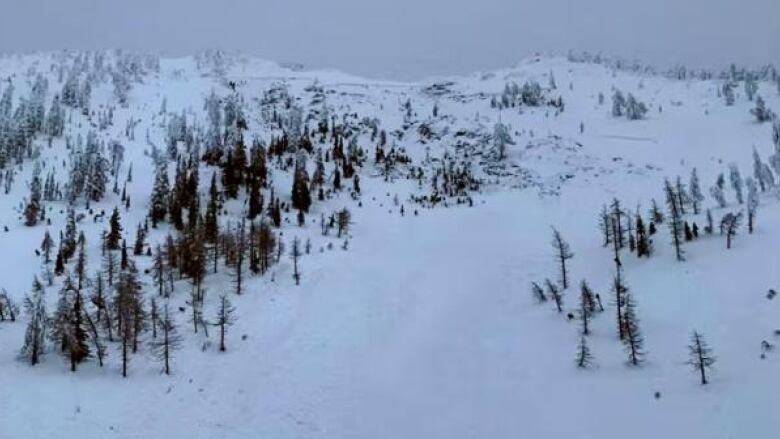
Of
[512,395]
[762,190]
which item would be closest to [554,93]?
[762,190]

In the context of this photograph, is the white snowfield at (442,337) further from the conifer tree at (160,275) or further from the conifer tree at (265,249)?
the conifer tree at (265,249)

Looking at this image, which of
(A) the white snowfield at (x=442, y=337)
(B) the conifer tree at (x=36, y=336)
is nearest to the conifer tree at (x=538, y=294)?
(A) the white snowfield at (x=442, y=337)

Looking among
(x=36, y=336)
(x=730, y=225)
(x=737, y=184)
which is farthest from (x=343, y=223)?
(x=737, y=184)

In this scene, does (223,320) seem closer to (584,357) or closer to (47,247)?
(584,357)

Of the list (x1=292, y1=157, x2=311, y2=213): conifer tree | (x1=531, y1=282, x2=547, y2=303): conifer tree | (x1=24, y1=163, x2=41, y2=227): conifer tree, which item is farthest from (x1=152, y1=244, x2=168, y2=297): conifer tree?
(x1=531, y1=282, x2=547, y2=303): conifer tree

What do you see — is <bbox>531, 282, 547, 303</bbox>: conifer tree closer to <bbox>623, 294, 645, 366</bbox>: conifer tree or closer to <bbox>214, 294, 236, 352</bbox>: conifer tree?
<bbox>623, 294, 645, 366</bbox>: conifer tree

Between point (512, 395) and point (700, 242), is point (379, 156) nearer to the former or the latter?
point (700, 242)
